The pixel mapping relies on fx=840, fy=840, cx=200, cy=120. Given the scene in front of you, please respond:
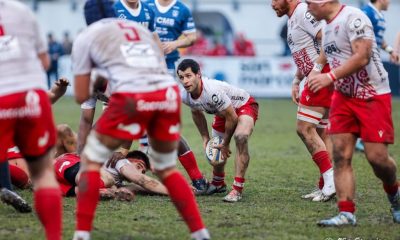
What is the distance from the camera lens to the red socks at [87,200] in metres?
6.07

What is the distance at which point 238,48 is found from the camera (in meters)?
30.2

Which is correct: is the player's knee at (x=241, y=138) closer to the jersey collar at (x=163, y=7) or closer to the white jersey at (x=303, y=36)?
the white jersey at (x=303, y=36)

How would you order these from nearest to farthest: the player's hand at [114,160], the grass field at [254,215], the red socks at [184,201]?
the red socks at [184,201] < the grass field at [254,215] < the player's hand at [114,160]

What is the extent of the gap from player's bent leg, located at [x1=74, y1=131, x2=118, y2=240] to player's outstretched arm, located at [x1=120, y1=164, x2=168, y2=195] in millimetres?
2774

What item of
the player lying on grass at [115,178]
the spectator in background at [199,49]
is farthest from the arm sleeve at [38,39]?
the spectator in background at [199,49]

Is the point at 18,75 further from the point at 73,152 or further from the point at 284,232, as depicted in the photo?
the point at 73,152

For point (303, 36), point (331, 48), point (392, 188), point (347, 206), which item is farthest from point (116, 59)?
point (303, 36)

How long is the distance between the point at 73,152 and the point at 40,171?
12.6ft

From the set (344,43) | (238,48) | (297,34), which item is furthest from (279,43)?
(344,43)

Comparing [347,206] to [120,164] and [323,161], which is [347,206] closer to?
[323,161]

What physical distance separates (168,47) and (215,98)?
2.36m

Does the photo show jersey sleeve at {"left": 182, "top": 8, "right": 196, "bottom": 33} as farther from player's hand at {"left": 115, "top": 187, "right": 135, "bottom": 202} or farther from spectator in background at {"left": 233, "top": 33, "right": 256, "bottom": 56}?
spectator in background at {"left": 233, "top": 33, "right": 256, "bottom": 56}

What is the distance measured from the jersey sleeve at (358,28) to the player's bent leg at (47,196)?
276 centimetres

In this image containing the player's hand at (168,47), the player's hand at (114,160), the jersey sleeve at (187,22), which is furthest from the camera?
the jersey sleeve at (187,22)
